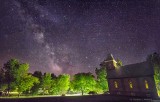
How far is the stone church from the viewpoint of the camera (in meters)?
42.1

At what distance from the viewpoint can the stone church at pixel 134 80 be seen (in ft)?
138

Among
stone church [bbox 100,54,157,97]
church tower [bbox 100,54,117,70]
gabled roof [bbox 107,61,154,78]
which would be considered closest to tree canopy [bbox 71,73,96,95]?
stone church [bbox 100,54,157,97]

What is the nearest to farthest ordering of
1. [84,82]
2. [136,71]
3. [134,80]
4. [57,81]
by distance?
[134,80]
[136,71]
[84,82]
[57,81]

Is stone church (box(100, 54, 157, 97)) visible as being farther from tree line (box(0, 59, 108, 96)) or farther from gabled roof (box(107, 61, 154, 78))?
tree line (box(0, 59, 108, 96))

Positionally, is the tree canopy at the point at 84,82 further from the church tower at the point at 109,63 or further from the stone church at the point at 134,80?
the church tower at the point at 109,63

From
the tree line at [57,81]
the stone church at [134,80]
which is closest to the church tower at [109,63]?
the tree line at [57,81]

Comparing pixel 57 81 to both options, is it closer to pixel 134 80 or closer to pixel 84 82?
pixel 84 82

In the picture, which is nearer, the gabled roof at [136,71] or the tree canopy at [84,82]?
the gabled roof at [136,71]

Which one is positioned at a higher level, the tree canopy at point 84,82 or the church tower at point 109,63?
the church tower at point 109,63

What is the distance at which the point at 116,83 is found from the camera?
2283 inches

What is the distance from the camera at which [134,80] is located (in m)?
48.2

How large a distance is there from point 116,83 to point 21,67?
137 feet

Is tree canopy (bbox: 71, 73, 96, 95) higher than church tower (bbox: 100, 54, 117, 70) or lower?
lower

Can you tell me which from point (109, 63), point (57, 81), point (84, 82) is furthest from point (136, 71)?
point (57, 81)
